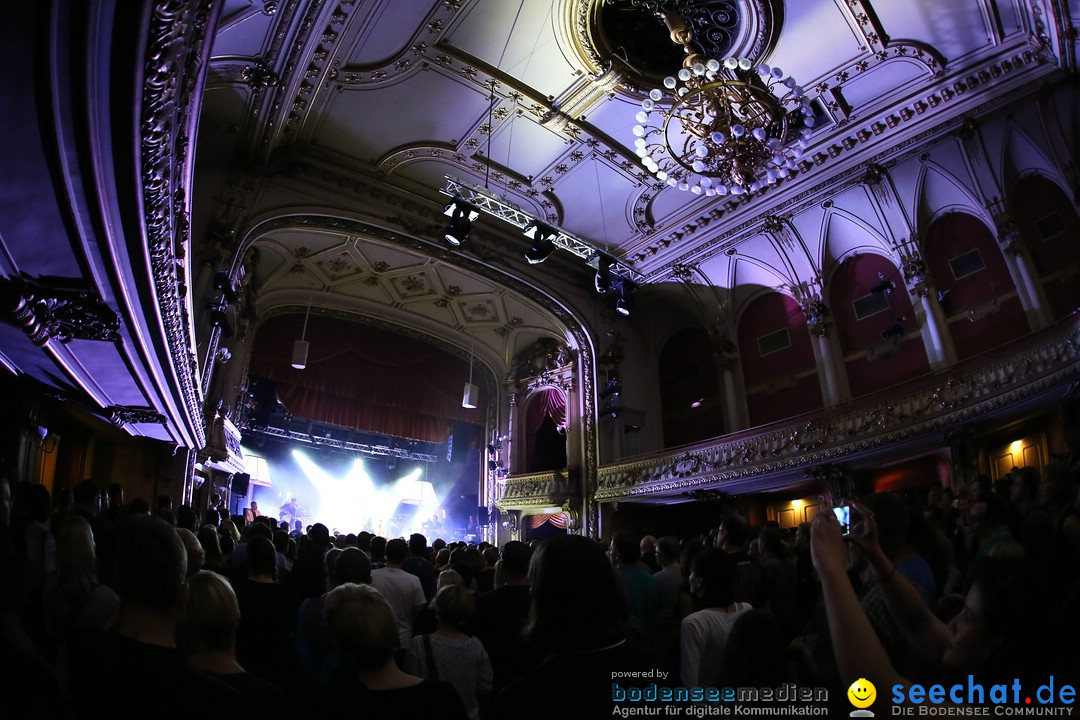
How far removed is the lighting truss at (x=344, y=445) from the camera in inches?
590

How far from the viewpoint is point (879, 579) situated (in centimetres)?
157

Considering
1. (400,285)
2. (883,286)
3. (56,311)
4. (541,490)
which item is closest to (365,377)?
(400,285)

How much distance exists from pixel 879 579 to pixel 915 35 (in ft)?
32.3

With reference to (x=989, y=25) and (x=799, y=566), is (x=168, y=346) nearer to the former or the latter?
(x=799, y=566)

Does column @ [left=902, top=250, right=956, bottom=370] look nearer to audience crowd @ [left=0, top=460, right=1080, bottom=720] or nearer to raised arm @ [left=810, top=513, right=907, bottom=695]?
audience crowd @ [left=0, top=460, right=1080, bottom=720]

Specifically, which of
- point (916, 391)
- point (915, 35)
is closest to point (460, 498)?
point (916, 391)

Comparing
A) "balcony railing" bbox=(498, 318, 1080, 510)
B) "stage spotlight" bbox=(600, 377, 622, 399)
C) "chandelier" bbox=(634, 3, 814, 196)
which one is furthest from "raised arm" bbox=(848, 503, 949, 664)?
"stage spotlight" bbox=(600, 377, 622, 399)

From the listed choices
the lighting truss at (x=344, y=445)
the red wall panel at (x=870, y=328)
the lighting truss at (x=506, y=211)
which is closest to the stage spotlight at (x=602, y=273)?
the lighting truss at (x=506, y=211)

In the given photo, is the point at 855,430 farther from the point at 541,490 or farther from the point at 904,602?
the point at 904,602

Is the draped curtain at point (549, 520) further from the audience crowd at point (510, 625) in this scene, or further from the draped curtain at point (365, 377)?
the audience crowd at point (510, 625)

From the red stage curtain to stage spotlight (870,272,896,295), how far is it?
704 cm

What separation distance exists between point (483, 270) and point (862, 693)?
12423 millimetres

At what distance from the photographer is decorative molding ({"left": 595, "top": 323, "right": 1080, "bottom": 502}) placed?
7.65 metres

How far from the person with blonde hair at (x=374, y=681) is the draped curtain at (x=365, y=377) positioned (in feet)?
45.7
